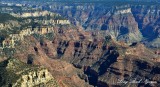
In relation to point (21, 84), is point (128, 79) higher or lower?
lower

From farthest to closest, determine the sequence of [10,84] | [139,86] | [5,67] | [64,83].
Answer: [139,86]
[64,83]
[5,67]
[10,84]

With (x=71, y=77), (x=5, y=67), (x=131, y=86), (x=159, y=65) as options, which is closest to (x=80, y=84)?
(x=71, y=77)

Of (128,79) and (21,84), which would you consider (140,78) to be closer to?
(128,79)

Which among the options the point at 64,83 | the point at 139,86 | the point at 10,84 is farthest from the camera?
the point at 139,86

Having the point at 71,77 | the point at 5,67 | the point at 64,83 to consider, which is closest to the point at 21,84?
the point at 5,67

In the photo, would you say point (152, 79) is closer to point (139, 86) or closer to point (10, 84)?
point (139, 86)

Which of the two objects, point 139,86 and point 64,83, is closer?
point 64,83
